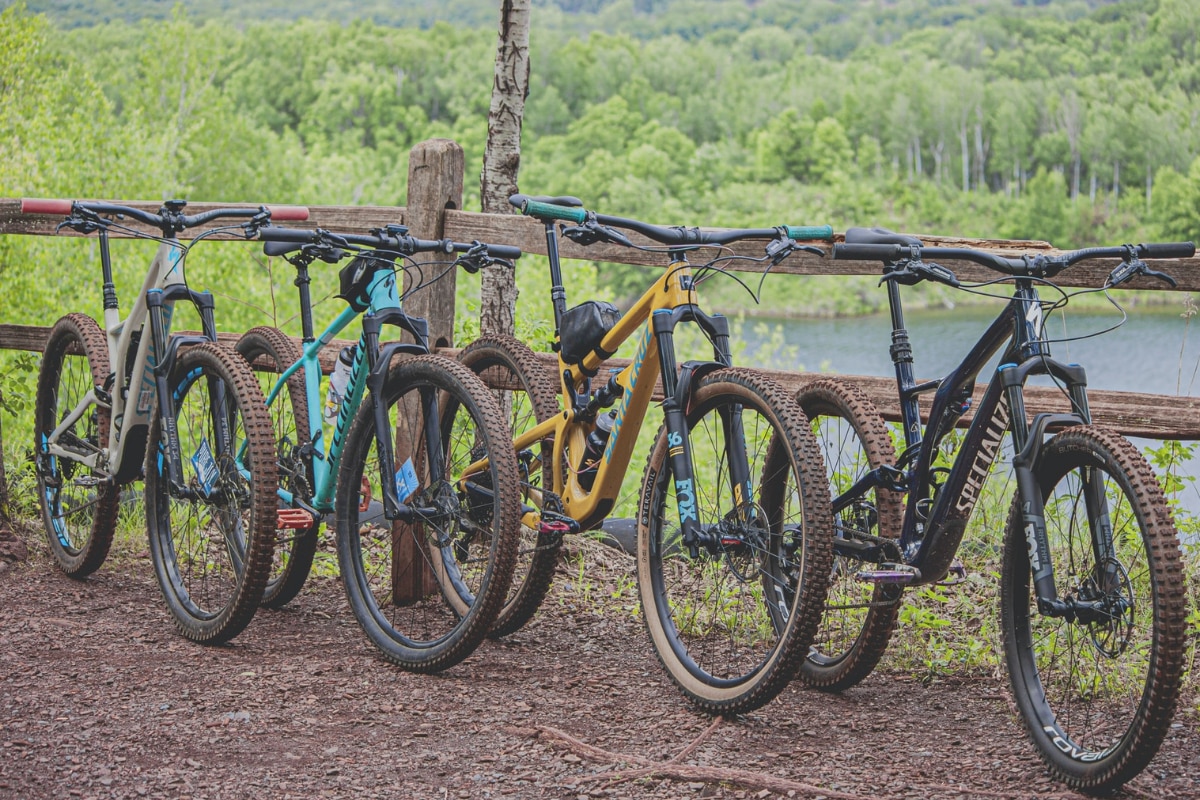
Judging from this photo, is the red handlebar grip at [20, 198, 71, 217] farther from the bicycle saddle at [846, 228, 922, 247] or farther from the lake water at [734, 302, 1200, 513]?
A: the lake water at [734, 302, 1200, 513]

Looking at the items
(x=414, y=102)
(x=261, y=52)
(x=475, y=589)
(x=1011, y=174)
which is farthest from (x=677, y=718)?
(x=261, y=52)

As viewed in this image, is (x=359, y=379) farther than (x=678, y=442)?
Yes

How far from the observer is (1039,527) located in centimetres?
286

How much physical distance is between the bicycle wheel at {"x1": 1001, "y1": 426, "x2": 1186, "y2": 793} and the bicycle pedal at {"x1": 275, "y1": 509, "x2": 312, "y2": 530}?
218 cm

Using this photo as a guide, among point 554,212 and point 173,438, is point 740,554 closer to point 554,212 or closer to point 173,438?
point 554,212

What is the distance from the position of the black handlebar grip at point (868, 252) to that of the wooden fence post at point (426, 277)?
1.95m

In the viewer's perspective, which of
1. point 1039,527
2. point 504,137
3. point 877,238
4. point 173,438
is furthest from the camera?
point 504,137

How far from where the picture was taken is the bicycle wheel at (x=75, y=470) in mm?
4738

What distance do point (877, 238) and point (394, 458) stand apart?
1720 millimetres

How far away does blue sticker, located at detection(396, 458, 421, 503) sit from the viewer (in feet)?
12.5

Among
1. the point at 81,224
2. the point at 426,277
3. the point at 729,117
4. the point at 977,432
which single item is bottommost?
the point at 977,432

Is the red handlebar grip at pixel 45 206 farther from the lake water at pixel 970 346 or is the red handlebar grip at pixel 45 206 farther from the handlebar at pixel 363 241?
the lake water at pixel 970 346

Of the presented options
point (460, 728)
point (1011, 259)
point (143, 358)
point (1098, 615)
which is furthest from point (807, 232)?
point (143, 358)

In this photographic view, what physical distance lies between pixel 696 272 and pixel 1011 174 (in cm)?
7601
